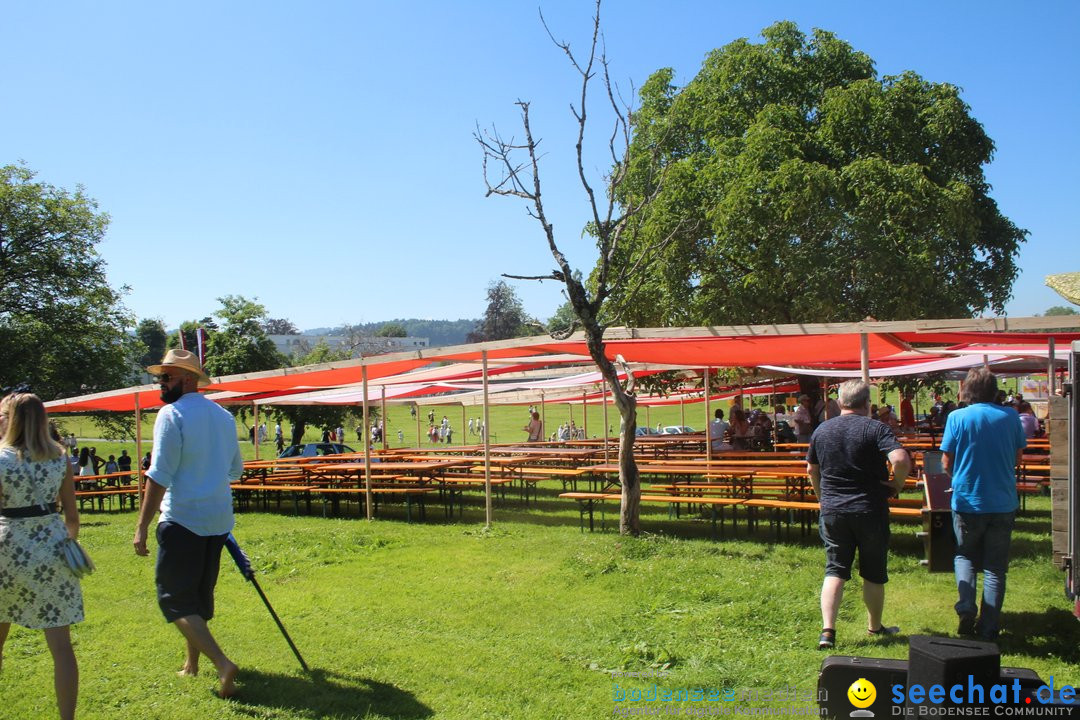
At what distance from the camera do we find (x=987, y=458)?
188 inches

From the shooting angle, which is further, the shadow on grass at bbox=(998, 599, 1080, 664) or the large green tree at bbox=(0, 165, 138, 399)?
the large green tree at bbox=(0, 165, 138, 399)

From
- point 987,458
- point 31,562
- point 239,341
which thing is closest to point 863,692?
point 987,458

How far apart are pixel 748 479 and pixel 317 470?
6026mm

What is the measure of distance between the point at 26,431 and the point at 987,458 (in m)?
4.77

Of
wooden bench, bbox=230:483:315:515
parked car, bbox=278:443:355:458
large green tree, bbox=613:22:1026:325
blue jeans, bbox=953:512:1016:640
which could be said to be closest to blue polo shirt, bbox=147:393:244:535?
blue jeans, bbox=953:512:1016:640

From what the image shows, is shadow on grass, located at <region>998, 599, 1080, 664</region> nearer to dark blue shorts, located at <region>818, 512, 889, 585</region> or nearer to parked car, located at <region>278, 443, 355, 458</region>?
dark blue shorts, located at <region>818, 512, 889, 585</region>

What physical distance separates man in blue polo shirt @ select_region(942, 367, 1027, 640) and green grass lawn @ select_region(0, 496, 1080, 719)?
0.31 meters

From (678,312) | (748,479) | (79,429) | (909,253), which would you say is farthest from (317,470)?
(79,429)

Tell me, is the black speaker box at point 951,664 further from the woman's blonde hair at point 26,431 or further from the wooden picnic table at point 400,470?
the wooden picnic table at point 400,470

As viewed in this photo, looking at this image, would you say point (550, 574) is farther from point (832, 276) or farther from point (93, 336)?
point (93, 336)

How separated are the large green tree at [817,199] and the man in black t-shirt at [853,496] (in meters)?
10.4

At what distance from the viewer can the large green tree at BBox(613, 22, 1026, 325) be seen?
15930mm

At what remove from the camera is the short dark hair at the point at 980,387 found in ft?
16.0

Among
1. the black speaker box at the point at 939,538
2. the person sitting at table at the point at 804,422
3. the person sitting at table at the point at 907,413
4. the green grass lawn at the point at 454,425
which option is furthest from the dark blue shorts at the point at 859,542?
the green grass lawn at the point at 454,425
